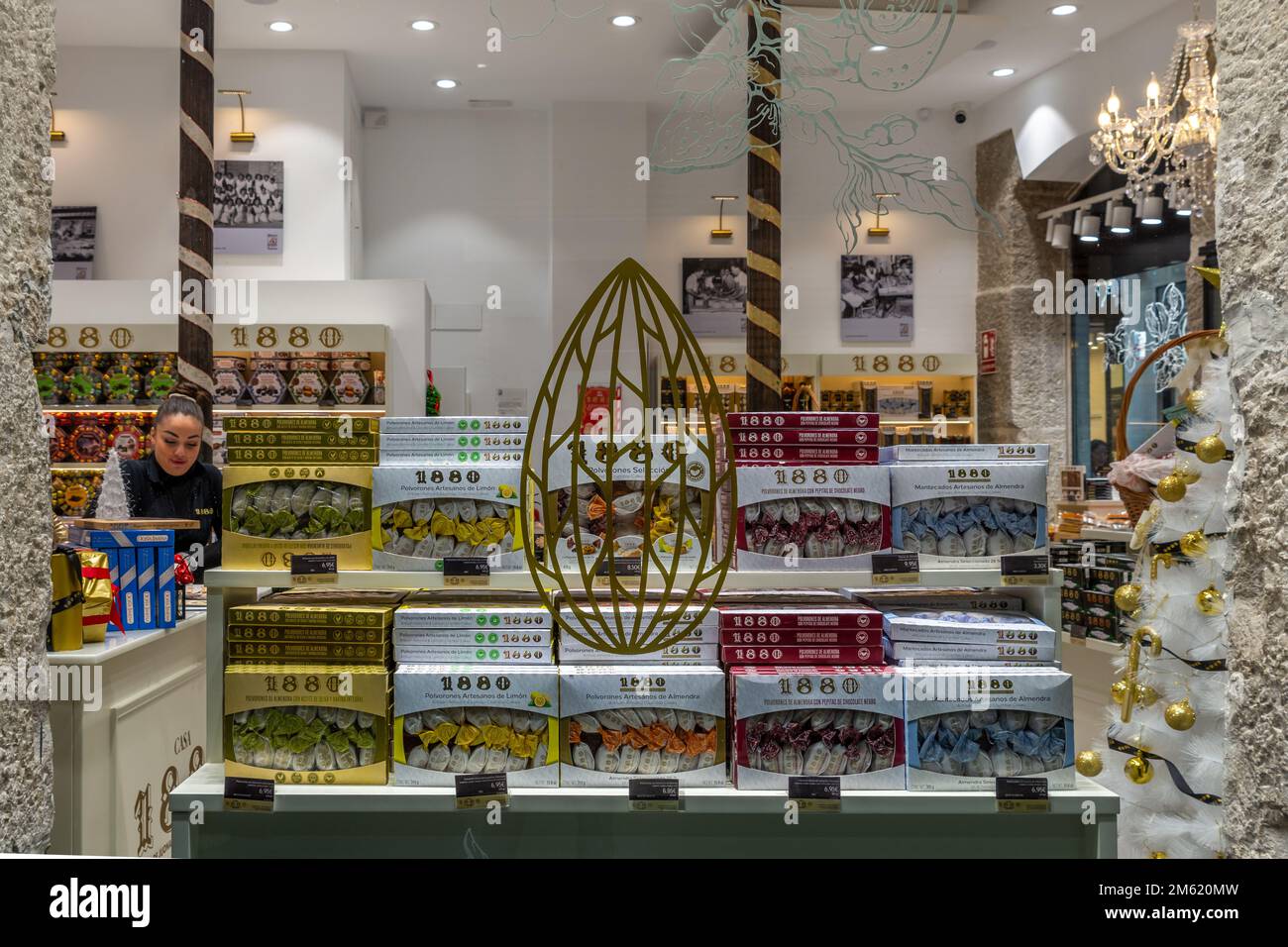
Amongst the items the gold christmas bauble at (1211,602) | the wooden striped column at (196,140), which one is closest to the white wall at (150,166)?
the wooden striped column at (196,140)

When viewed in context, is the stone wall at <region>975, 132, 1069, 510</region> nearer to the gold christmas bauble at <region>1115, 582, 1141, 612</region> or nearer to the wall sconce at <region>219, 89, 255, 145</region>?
the gold christmas bauble at <region>1115, 582, 1141, 612</region>

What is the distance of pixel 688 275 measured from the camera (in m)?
2.38

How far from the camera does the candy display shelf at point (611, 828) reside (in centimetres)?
185

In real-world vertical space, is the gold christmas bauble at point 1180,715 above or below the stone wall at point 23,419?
below

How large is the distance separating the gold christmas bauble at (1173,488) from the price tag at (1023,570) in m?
0.25

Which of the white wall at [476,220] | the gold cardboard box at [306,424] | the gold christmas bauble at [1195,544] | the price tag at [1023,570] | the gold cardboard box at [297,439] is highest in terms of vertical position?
the white wall at [476,220]

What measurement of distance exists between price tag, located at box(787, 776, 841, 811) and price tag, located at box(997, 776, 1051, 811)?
0.99 ft

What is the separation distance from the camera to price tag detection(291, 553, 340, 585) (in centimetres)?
189

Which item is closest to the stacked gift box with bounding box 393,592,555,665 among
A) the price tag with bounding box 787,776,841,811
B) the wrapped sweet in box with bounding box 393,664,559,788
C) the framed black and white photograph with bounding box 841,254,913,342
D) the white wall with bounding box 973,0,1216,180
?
the wrapped sweet in box with bounding box 393,664,559,788

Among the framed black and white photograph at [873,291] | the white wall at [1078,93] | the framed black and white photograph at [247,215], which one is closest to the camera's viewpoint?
the framed black and white photograph at [873,291]

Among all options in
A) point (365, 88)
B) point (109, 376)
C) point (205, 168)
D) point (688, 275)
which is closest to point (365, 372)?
point (109, 376)

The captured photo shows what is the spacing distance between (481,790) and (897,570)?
87cm

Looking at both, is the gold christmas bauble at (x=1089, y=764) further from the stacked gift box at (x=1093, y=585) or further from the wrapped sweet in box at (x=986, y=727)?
the stacked gift box at (x=1093, y=585)
